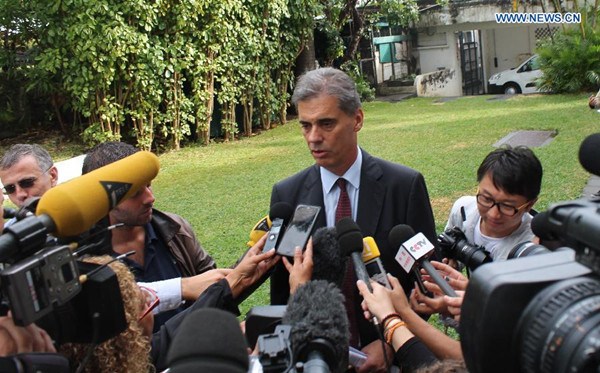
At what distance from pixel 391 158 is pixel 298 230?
8.08m

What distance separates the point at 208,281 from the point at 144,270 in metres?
0.36

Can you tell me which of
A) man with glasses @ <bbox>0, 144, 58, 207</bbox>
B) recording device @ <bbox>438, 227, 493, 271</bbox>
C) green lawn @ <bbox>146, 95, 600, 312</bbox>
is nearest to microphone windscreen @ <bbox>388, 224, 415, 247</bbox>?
recording device @ <bbox>438, 227, 493, 271</bbox>

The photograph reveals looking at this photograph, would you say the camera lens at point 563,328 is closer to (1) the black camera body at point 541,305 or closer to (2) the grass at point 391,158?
(1) the black camera body at point 541,305

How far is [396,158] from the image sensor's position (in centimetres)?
1032

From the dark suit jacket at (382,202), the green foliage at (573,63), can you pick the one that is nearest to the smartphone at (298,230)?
the dark suit jacket at (382,202)

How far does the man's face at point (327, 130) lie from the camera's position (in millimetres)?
2896

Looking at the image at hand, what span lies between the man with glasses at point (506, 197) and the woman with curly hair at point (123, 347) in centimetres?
146

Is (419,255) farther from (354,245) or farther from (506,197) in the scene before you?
(506,197)

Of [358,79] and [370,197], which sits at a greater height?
[370,197]

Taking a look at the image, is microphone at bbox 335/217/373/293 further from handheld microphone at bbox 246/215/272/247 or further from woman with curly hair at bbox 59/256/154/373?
woman with curly hair at bbox 59/256/154/373

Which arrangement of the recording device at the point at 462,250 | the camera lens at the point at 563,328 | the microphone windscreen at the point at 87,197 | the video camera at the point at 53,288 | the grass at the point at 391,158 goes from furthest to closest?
the grass at the point at 391,158
the recording device at the point at 462,250
the microphone windscreen at the point at 87,197
the video camera at the point at 53,288
the camera lens at the point at 563,328

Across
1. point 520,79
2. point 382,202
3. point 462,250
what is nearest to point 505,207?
point 462,250

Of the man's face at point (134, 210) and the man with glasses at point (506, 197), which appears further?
the man's face at point (134, 210)

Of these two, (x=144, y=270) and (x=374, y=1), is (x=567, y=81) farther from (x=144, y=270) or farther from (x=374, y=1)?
(x=144, y=270)
